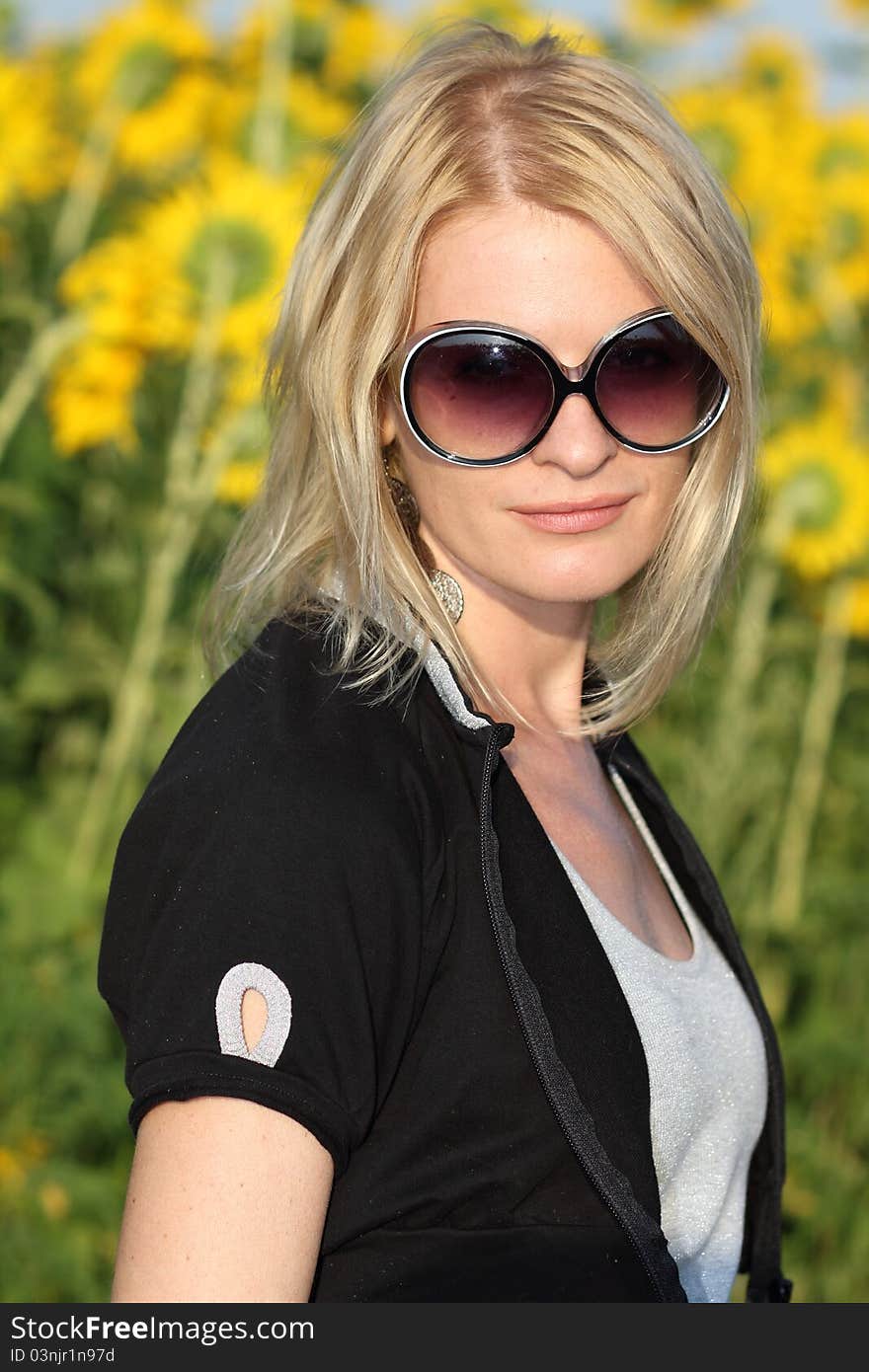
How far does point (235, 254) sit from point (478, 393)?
8.36 feet

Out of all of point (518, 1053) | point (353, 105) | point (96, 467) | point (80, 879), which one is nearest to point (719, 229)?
point (518, 1053)

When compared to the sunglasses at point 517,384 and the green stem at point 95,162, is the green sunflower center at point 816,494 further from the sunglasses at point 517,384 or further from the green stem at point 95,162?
the sunglasses at point 517,384

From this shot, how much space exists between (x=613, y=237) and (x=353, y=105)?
554 cm

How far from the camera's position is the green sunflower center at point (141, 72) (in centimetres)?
513

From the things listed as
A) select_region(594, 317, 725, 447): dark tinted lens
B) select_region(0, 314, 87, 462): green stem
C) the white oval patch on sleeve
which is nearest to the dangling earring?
select_region(594, 317, 725, 447): dark tinted lens

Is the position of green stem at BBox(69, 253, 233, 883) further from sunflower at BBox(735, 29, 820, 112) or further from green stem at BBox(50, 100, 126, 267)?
sunflower at BBox(735, 29, 820, 112)

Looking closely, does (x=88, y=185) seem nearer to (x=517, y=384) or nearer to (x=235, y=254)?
(x=235, y=254)

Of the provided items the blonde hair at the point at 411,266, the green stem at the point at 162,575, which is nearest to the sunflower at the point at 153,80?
the green stem at the point at 162,575

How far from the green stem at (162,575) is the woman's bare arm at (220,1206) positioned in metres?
2.71

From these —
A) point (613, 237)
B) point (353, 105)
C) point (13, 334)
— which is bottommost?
point (613, 237)

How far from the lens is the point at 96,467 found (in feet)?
15.8

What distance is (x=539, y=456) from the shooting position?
5.74 ft

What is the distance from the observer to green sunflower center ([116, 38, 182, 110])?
513 cm
